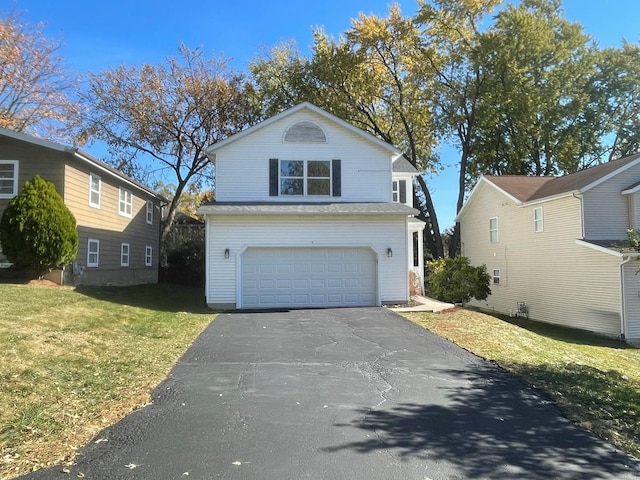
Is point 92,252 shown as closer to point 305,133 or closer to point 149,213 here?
point 149,213

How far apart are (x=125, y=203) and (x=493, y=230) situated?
17.5 m

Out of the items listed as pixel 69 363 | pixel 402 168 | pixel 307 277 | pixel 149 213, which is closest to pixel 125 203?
pixel 149 213

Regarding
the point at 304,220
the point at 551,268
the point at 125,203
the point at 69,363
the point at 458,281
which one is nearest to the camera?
the point at 69,363

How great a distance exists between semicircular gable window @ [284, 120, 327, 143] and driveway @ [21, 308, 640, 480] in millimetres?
10304

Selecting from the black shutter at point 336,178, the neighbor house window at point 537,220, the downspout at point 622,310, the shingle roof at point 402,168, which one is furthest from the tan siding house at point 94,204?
the downspout at point 622,310

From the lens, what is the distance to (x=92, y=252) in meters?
18.3

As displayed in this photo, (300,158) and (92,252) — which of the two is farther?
(92,252)

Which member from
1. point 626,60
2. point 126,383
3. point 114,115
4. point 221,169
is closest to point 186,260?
point 114,115

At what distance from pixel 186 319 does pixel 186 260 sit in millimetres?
15912

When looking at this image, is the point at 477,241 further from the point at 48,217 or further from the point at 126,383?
the point at 126,383

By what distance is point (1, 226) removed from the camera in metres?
14.7

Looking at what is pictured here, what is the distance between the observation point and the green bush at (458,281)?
68.8 ft

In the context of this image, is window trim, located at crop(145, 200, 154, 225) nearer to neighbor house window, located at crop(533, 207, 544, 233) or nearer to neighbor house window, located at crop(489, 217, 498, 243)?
neighbor house window, located at crop(489, 217, 498, 243)

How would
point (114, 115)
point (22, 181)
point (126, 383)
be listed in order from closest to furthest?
1. point (126, 383)
2. point (22, 181)
3. point (114, 115)
